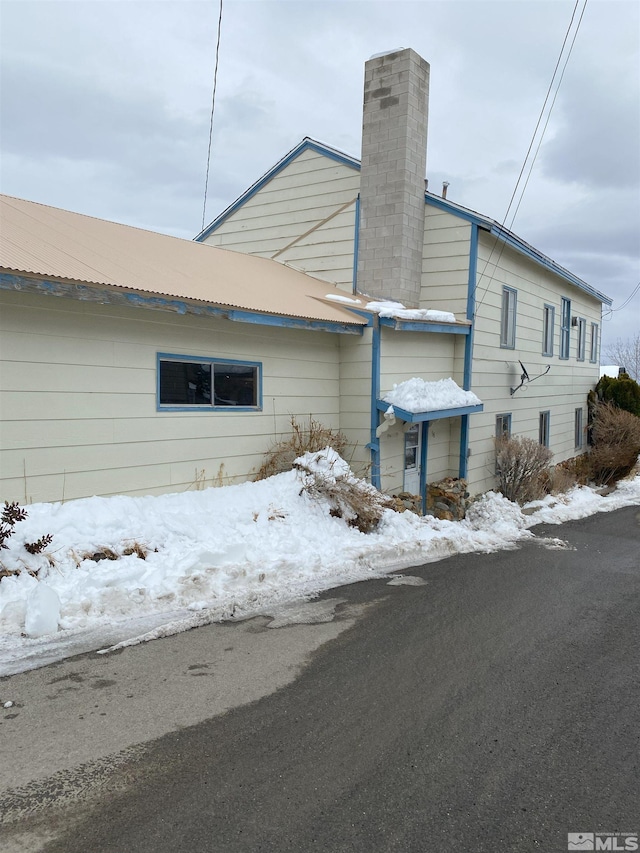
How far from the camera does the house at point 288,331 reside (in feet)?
22.3

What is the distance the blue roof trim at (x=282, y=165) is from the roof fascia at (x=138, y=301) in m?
5.52

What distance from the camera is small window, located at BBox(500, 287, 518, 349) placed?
46.3 feet

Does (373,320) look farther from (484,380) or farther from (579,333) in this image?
(579,333)

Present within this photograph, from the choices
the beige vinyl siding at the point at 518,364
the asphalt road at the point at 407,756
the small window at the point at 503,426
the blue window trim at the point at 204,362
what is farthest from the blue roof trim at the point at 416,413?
the asphalt road at the point at 407,756

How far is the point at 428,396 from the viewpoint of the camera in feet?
35.4

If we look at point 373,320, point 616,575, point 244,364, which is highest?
point 373,320

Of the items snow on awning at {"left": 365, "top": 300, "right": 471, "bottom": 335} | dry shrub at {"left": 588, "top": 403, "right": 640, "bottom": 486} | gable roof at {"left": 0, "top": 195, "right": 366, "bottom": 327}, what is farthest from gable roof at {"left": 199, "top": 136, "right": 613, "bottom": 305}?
dry shrub at {"left": 588, "top": 403, "right": 640, "bottom": 486}

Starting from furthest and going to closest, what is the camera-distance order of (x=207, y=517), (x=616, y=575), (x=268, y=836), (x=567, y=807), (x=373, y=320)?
1. (x=373, y=320)
2. (x=616, y=575)
3. (x=207, y=517)
4. (x=567, y=807)
5. (x=268, y=836)

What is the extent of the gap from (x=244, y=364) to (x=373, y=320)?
2612 mm

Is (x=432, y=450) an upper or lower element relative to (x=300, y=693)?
upper

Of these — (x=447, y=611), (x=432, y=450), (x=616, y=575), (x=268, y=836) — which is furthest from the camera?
(x=432, y=450)

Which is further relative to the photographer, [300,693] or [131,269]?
[131,269]

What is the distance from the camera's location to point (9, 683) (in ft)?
14.1

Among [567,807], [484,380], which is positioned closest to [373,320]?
[484,380]
